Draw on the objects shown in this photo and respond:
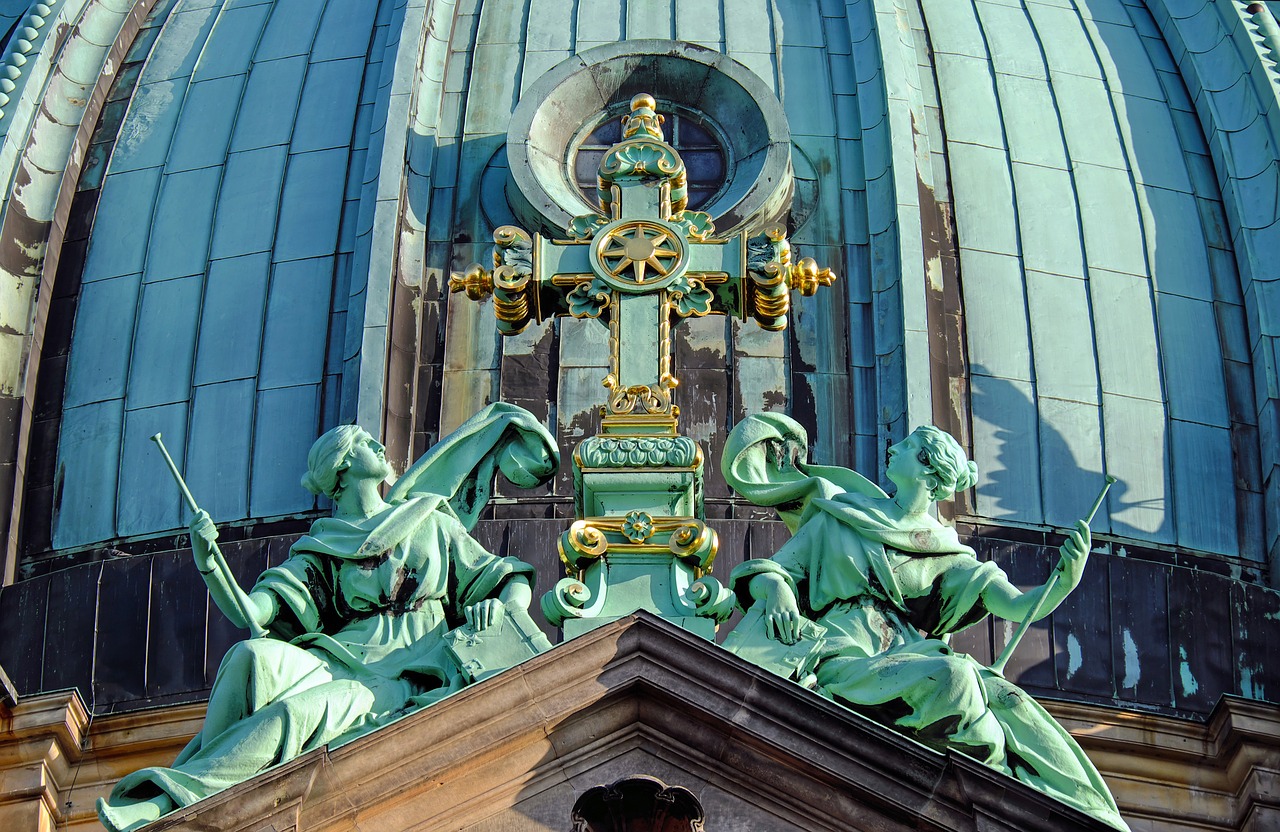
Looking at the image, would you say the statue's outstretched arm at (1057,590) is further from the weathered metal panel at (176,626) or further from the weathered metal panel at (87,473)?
the weathered metal panel at (87,473)

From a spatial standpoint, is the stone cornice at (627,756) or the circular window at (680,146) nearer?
the stone cornice at (627,756)

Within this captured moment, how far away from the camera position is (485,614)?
62.6 ft

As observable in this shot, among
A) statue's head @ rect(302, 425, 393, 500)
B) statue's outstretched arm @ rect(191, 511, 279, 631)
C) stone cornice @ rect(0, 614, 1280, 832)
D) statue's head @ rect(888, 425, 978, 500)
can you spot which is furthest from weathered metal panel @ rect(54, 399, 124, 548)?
stone cornice @ rect(0, 614, 1280, 832)

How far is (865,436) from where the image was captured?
27.7 meters

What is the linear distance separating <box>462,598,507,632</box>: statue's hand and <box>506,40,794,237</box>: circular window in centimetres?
1066

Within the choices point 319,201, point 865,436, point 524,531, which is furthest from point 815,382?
point 319,201

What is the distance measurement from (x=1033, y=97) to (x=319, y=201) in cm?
679

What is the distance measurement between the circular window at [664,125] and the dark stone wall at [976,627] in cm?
418

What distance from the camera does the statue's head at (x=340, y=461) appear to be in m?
20.3

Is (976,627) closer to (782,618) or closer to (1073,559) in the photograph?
(1073,559)

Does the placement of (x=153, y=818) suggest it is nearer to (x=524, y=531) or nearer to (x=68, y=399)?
(x=524, y=531)

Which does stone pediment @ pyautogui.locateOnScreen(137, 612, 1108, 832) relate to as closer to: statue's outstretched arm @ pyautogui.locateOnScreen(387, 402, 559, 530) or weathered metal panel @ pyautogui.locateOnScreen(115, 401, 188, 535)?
statue's outstretched arm @ pyautogui.locateOnScreen(387, 402, 559, 530)

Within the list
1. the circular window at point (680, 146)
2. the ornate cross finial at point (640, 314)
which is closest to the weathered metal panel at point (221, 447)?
the circular window at point (680, 146)

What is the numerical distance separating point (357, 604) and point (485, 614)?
3.56 ft
